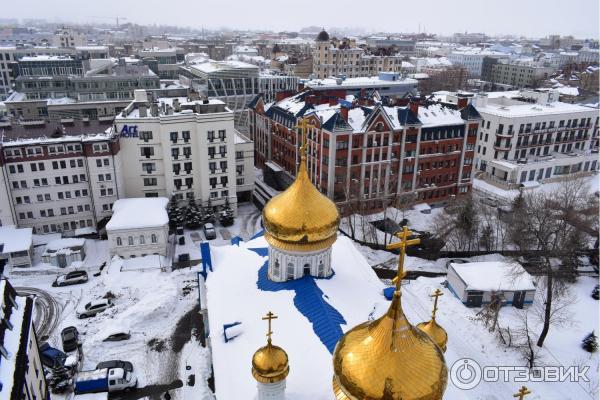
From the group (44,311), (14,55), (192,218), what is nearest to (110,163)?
(192,218)

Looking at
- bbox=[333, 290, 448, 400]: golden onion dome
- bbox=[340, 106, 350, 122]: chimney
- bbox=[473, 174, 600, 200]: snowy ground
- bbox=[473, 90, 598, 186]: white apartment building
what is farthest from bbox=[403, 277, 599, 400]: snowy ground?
bbox=[473, 90, 598, 186]: white apartment building

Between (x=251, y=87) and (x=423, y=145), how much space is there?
31579mm

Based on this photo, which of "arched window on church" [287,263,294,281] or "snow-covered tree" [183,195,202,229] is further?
"snow-covered tree" [183,195,202,229]

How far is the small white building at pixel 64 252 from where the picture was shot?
36.2 meters

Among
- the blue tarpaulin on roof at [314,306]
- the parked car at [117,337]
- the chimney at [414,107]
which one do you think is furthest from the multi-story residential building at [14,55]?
the blue tarpaulin on roof at [314,306]

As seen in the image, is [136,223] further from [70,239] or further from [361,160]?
[361,160]

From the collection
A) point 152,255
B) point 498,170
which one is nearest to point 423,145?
point 498,170

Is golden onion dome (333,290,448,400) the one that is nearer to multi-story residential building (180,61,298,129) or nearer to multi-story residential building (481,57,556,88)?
multi-story residential building (180,61,298,129)

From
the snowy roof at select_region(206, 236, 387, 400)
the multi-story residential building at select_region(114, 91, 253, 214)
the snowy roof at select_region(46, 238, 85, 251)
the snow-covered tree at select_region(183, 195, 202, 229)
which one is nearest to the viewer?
the snowy roof at select_region(206, 236, 387, 400)

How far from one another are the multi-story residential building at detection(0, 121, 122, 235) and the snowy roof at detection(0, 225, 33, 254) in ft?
5.20

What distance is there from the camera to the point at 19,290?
33.5m

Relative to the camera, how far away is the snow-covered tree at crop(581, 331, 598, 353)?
27047 millimetres

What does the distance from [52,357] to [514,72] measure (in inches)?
5610

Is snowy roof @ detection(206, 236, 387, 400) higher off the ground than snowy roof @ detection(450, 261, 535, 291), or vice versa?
snowy roof @ detection(206, 236, 387, 400)
